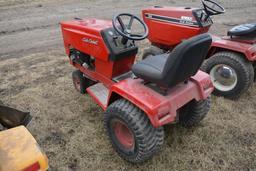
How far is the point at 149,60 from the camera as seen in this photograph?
2.33m

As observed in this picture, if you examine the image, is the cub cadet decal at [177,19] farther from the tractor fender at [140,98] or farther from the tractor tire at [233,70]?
the tractor fender at [140,98]

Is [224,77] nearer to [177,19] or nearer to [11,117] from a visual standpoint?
[177,19]

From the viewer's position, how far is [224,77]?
3.32 m

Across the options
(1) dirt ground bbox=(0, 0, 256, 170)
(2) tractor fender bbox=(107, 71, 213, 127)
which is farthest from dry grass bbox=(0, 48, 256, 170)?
(2) tractor fender bbox=(107, 71, 213, 127)

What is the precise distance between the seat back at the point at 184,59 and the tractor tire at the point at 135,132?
1.20ft

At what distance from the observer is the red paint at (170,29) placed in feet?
11.0

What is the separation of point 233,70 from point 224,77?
0.17 meters

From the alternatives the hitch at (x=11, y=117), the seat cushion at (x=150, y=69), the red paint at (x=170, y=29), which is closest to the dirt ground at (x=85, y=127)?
the hitch at (x=11, y=117)

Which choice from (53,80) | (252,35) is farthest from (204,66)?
(53,80)

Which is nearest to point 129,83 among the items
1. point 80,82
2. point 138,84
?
point 138,84

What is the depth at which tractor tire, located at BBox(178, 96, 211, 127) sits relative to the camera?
8.31 ft

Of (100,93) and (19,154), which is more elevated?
(19,154)

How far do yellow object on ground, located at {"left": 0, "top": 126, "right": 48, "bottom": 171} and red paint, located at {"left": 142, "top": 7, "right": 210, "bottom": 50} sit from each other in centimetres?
253

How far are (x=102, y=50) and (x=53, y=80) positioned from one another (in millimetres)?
1594
